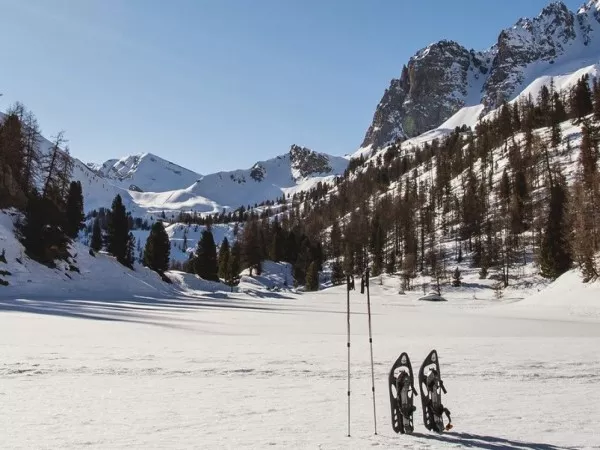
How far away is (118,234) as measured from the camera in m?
68.9

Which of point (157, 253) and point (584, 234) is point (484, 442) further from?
point (157, 253)

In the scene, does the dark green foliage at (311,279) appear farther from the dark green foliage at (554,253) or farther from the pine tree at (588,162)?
the pine tree at (588,162)

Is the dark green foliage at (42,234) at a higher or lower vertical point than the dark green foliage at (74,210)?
lower

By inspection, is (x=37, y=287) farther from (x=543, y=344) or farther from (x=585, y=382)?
(x=585, y=382)

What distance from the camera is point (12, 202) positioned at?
51625 mm

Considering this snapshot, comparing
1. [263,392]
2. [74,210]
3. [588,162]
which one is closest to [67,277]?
[74,210]

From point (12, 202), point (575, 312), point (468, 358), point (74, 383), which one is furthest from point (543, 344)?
point (12, 202)

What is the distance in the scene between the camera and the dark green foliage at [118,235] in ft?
220

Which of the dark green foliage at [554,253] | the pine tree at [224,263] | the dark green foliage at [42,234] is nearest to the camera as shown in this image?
the dark green foliage at [42,234]

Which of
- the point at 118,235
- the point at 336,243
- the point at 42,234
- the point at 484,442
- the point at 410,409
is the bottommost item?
the point at 484,442

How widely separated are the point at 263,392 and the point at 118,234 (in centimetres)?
6410

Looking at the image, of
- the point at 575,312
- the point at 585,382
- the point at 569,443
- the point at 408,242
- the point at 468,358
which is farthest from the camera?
the point at 408,242

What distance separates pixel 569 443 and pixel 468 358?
711 centimetres

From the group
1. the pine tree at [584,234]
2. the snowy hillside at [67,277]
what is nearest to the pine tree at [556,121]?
the pine tree at [584,234]
